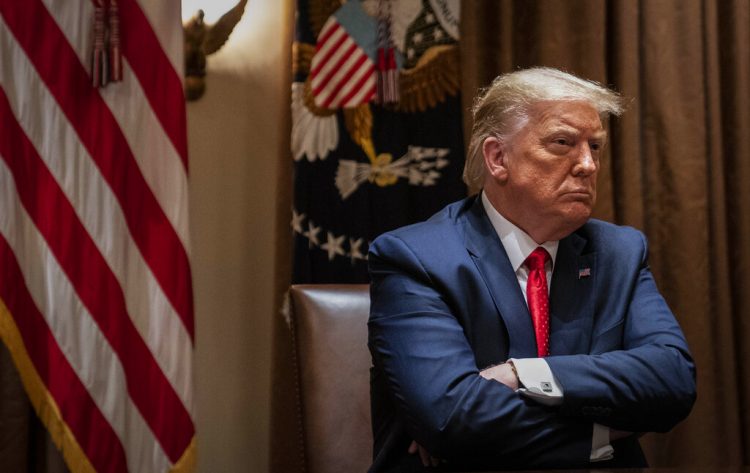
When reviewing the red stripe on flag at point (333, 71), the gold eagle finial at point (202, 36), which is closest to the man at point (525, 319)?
the red stripe on flag at point (333, 71)

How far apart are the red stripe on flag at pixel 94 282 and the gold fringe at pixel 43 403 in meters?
0.22

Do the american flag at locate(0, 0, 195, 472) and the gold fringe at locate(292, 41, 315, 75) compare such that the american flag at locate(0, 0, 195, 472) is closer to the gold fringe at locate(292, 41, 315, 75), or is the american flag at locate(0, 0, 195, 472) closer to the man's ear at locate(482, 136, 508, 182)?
the gold fringe at locate(292, 41, 315, 75)

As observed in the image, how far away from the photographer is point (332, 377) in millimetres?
1994

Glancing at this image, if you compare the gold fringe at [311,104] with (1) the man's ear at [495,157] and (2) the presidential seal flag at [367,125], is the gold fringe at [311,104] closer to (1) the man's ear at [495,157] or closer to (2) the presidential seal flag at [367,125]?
(2) the presidential seal flag at [367,125]

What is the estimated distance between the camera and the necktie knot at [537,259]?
2051 millimetres

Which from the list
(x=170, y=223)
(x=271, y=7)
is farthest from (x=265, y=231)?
(x=271, y=7)

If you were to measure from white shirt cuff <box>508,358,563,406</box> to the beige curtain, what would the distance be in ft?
4.74

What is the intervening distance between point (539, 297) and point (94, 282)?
4.81 ft

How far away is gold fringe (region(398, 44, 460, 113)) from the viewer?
3.02 meters

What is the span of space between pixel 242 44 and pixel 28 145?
3.14 feet

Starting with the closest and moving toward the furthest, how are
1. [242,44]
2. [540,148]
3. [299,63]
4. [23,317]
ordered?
[540,148], [23,317], [299,63], [242,44]

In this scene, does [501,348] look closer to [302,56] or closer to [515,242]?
[515,242]

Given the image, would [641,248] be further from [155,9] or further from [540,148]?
[155,9]

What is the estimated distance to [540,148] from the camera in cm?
206
